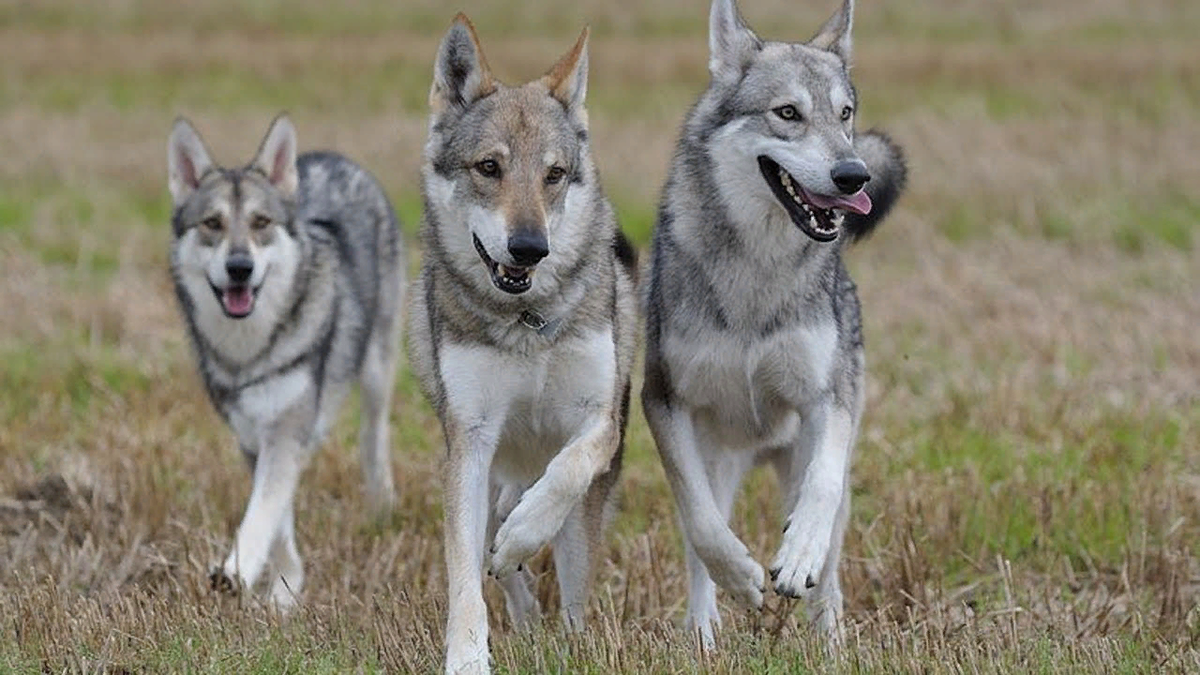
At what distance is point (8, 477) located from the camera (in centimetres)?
838

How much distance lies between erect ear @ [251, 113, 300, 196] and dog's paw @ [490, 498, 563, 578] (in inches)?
137

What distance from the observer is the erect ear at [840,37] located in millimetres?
6766

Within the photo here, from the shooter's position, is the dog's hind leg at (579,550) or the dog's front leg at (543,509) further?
the dog's hind leg at (579,550)

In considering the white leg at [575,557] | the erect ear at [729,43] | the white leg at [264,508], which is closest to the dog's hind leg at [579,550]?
the white leg at [575,557]

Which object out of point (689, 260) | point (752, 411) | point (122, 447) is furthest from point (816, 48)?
point (122, 447)

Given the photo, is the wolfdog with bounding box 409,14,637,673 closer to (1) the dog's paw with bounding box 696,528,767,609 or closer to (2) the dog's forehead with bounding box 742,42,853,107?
(1) the dog's paw with bounding box 696,528,767,609

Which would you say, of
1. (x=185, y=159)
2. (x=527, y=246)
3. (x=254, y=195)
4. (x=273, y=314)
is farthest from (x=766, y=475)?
(x=185, y=159)

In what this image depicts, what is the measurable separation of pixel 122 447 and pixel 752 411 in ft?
12.5

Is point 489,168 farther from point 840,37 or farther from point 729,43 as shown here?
point 840,37

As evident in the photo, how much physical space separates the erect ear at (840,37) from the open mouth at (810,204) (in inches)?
31.0

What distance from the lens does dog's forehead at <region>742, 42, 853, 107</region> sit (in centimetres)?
622

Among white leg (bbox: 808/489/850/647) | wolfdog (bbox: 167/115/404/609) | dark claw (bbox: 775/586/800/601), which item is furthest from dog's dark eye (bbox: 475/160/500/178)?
wolfdog (bbox: 167/115/404/609)

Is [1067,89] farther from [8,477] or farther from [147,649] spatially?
[147,649]

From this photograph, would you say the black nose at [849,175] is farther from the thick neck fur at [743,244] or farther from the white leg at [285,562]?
the white leg at [285,562]
